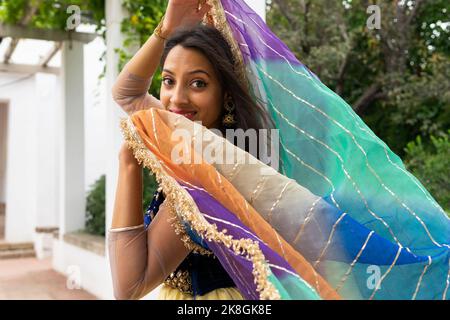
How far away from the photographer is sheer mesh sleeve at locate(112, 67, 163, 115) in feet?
5.20

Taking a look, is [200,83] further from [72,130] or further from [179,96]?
[72,130]

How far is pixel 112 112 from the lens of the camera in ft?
13.4

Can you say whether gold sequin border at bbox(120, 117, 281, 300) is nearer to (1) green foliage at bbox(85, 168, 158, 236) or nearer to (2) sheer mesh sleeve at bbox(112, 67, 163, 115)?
(2) sheer mesh sleeve at bbox(112, 67, 163, 115)

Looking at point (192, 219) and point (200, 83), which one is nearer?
point (192, 219)

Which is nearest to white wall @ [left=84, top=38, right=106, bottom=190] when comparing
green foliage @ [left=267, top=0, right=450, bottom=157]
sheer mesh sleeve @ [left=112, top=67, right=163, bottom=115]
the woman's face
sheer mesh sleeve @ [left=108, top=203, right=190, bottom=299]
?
green foliage @ [left=267, top=0, right=450, bottom=157]

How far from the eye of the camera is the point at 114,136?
407cm

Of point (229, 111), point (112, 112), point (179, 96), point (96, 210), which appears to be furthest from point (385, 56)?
point (179, 96)

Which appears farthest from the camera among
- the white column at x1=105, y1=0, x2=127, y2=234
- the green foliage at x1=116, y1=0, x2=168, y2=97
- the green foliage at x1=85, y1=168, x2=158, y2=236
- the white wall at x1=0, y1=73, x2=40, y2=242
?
the white wall at x1=0, y1=73, x2=40, y2=242

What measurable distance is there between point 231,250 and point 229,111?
0.49m

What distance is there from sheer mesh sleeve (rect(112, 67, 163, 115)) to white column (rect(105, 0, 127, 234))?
7.59 ft

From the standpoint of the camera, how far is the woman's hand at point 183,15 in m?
1.41

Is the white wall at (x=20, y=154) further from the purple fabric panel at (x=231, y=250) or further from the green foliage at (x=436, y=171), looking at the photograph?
the purple fabric panel at (x=231, y=250)

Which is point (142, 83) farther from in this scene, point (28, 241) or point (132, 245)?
point (28, 241)

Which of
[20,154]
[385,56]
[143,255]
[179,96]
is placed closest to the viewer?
[143,255]
